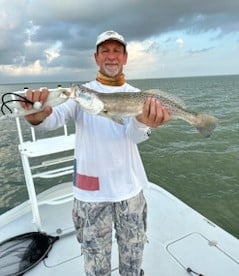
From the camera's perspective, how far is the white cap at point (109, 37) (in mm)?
2531

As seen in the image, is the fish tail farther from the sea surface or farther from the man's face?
the sea surface

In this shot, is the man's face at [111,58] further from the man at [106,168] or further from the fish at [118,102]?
the fish at [118,102]

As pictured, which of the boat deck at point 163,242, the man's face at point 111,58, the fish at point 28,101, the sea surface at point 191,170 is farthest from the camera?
the sea surface at point 191,170

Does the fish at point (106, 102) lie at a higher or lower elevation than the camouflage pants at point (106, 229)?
higher

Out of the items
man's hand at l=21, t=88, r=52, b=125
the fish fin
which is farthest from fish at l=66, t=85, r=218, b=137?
man's hand at l=21, t=88, r=52, b=125

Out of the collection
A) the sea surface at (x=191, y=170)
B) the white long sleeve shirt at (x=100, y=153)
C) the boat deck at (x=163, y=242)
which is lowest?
the sea surface at (x=191, y=170)

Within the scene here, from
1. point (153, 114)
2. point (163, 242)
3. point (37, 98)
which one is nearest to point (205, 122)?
point (153, 114)

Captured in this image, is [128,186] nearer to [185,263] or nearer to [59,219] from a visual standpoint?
[185,263]

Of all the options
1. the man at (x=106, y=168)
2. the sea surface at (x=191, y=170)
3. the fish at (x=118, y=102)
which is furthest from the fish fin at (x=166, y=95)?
the sea surface at (x=191, y=170)

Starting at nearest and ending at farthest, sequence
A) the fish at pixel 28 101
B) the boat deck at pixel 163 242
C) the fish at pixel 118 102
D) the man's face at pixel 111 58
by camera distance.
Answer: the fish at pixel 28 101, the fish at pixel 118 102, the man's face at pixel 111 58, the boat deck at pixel 163 242

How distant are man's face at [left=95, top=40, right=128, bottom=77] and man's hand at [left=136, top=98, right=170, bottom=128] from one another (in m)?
0.42

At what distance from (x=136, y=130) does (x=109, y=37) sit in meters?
0.77

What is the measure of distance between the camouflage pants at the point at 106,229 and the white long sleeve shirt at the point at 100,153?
0.09m

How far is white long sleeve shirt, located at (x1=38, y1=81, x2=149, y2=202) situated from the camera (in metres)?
2.46
